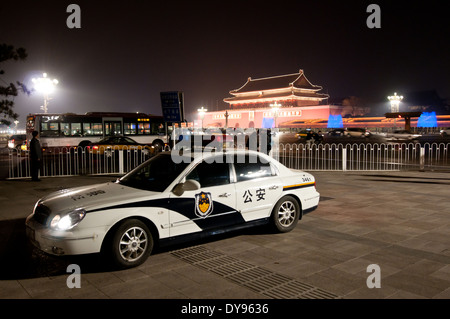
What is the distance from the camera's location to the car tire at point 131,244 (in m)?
4.48

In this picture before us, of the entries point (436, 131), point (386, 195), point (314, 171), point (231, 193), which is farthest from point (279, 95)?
point (231, 193)

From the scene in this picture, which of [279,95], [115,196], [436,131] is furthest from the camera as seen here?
[279,95]

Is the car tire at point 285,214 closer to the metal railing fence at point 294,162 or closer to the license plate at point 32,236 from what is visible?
the license plate at point 32,236

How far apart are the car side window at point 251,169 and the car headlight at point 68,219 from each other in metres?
2.31

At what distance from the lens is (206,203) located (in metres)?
5.23

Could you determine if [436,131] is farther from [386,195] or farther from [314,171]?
[386,195]

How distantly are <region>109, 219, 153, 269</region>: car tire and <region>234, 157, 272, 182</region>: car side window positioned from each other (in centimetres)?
168

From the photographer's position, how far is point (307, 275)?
14.4 ft

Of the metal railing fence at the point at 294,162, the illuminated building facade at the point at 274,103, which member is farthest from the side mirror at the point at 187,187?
the illuminated building facade at the point at 274,103

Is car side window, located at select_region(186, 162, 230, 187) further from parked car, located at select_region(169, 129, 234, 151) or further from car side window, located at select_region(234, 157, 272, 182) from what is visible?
parked car, located at select_region(169, 129, 234, 151)

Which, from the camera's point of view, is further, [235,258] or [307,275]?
[235,258]

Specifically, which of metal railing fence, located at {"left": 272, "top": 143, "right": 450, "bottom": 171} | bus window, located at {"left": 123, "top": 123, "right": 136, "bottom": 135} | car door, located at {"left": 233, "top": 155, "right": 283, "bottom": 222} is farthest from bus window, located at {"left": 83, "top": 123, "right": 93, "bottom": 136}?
car door, located at {"left": 233, "top": 155, "right": 283, "bottom": 222}

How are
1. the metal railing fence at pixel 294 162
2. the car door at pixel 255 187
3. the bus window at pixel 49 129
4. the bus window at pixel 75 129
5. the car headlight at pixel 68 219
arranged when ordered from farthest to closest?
the bus window at pixel 75 129 → the bus window at pixel 49 129 → the metal railing fence at pixel 294 162 → the car door at pixel 255 187 → the car headlight at pixel 68 219

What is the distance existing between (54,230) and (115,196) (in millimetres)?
813
